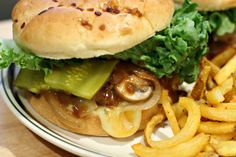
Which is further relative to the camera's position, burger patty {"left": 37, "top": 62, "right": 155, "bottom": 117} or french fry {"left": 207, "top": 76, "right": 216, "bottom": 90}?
french fry {"left": 207, "top": 76, "right": 216, "bottom": 90}

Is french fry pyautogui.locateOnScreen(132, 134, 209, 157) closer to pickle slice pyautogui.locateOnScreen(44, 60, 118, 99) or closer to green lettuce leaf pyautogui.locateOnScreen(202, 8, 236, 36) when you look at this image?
pickle slice pyautogui.locateOnScreen(44, 60, 118, 99)

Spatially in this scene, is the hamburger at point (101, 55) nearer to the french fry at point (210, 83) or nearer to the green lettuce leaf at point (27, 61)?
the green lettuce leaf at point (27, 61)

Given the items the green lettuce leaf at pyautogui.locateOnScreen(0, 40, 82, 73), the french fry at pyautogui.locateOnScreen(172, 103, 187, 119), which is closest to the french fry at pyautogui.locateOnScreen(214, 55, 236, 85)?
the french fry at pyautogui.locateOnScreen(172, 103, 187, 119)

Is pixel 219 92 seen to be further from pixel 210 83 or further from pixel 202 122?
pixel 210 83

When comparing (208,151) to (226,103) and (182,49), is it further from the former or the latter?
(182,49)

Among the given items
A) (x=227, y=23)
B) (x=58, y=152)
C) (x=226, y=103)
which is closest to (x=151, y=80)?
(x=226, y=103)

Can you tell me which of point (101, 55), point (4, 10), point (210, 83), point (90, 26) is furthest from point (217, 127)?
point (4, 10)
